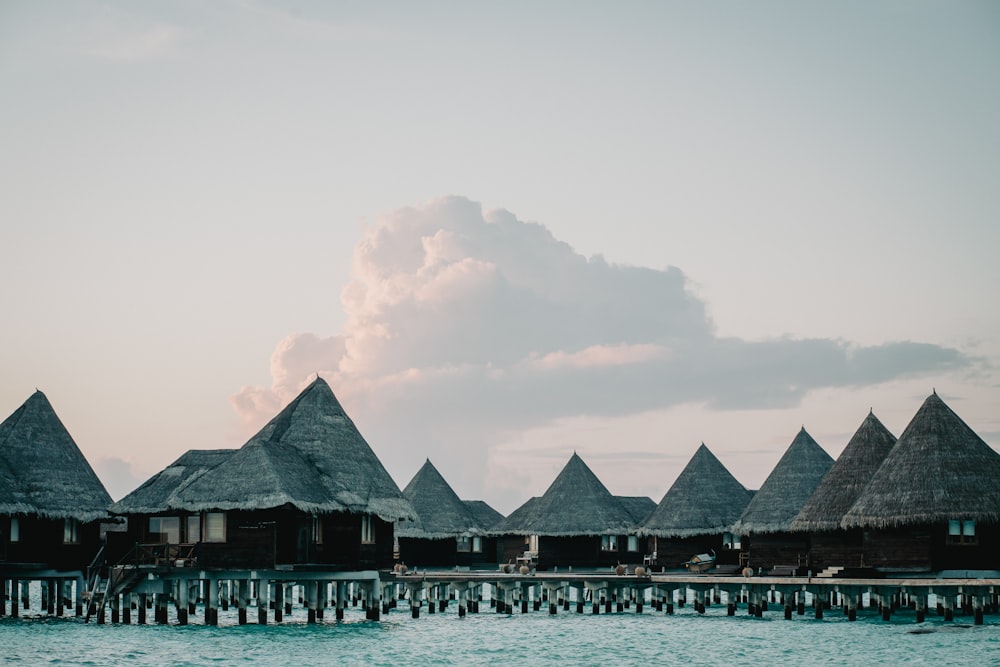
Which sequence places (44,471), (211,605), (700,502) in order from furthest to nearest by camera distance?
(700,502) < (44,471) < (211,605)

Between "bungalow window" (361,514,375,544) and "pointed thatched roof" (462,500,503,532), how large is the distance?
86.2 feet

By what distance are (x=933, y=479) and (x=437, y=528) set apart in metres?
29.7

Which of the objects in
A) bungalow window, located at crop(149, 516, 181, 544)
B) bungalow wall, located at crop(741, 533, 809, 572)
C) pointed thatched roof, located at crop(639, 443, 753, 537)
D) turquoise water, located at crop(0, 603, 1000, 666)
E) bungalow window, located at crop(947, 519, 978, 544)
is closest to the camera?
turquoise water, located at crop(0, 603, 1000, 666)

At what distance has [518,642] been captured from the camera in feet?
149

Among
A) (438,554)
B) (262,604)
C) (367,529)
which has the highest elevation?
(367,529)

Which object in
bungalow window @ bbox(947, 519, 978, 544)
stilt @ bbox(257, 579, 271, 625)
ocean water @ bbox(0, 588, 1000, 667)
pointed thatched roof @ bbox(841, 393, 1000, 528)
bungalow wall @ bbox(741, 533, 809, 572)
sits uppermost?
pointed thatched roof @ bbox(841, 393, 1000, 528)

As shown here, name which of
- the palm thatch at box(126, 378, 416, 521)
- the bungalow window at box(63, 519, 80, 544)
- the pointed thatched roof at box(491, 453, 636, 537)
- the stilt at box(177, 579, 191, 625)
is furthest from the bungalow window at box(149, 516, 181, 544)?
the pointed thatched roof at box(491, 453, 636, 537)

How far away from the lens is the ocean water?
39844 millimetres

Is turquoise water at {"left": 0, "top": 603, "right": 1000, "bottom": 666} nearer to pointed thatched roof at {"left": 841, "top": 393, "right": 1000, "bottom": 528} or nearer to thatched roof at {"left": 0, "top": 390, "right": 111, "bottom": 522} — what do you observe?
pointed thatched roof at {"left": 841, "top": 393, "right": 1000, "bottom": 528}

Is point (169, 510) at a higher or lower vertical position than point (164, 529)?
higher

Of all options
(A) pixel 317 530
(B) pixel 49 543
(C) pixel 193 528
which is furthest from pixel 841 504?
(B) pixel 49 543

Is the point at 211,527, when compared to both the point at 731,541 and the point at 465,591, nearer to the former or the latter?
the point at 465,591

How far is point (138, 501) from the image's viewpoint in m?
49.1

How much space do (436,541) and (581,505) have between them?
28.2 feet
